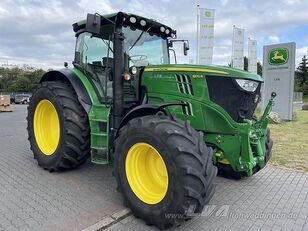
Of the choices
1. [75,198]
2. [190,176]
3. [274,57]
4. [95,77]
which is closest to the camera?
[190,176]

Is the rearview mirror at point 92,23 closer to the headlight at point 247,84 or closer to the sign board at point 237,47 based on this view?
the headlight at point 247,84

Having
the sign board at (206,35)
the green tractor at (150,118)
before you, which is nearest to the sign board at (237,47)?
the sign board at (206,35)

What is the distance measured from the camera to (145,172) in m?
3.91

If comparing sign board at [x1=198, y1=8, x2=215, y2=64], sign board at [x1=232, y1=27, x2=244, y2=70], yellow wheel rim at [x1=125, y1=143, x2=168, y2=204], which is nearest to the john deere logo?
sign board at [x1=232, y1=27, x2=244, y2=70]

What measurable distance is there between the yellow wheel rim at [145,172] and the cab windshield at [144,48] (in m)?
1.57

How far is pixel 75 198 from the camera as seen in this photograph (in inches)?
167

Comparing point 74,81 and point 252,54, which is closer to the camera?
point 74,81

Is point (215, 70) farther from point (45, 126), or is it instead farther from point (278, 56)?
point (278, 56)

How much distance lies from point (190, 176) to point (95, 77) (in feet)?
9.10

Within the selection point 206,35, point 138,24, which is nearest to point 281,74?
point 206,35

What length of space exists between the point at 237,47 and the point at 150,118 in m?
14.6

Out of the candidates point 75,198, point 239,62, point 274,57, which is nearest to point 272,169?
point 75,198

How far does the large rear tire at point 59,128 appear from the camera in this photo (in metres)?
4.89

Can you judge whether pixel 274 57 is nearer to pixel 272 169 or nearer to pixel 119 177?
pixel 272 169
